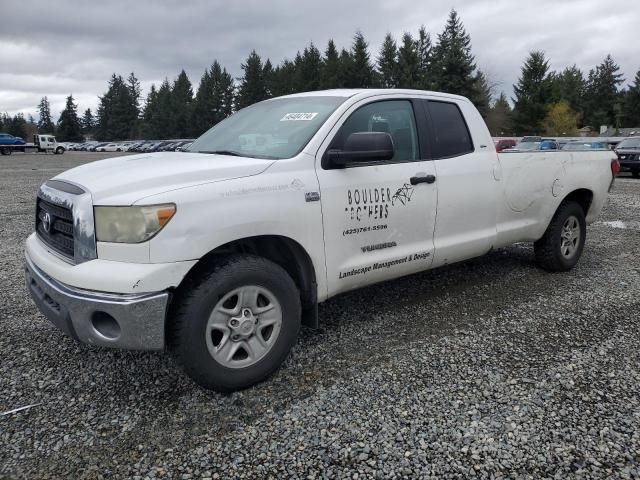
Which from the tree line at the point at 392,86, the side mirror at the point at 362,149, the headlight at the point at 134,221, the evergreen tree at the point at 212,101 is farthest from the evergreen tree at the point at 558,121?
the headlight at the point at 134,221

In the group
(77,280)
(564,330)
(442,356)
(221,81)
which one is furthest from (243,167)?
(221,81)

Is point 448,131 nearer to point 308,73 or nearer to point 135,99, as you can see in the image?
point 308,73

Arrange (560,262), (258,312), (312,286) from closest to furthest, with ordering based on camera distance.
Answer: (258,312)
(312,286)
(560,262)

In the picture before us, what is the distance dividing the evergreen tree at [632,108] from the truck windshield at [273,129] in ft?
256

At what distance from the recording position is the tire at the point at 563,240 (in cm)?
522

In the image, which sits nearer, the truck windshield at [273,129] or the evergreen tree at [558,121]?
the truck windshield at [273,129]

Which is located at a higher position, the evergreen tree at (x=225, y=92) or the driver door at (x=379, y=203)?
the evergreen tree at (x=225, y=92)

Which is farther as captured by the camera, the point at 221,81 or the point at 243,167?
the point at 221,81

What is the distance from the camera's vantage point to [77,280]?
8.82 ft

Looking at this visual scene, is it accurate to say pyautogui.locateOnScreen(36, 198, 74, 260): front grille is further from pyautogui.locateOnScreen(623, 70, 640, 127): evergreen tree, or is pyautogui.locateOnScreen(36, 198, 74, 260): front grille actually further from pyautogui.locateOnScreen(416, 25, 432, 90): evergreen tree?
pyautogui.locateOnScreen(623, 70, 640, 127): evergreen tree

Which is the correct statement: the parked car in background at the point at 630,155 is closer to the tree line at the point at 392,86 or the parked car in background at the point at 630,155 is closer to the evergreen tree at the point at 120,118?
the tree line at the point at 392,86

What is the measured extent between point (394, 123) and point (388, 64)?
61.0 metres

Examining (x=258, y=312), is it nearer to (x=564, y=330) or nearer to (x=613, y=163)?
(x=564, y=330)

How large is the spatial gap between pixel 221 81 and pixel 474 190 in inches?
3277
